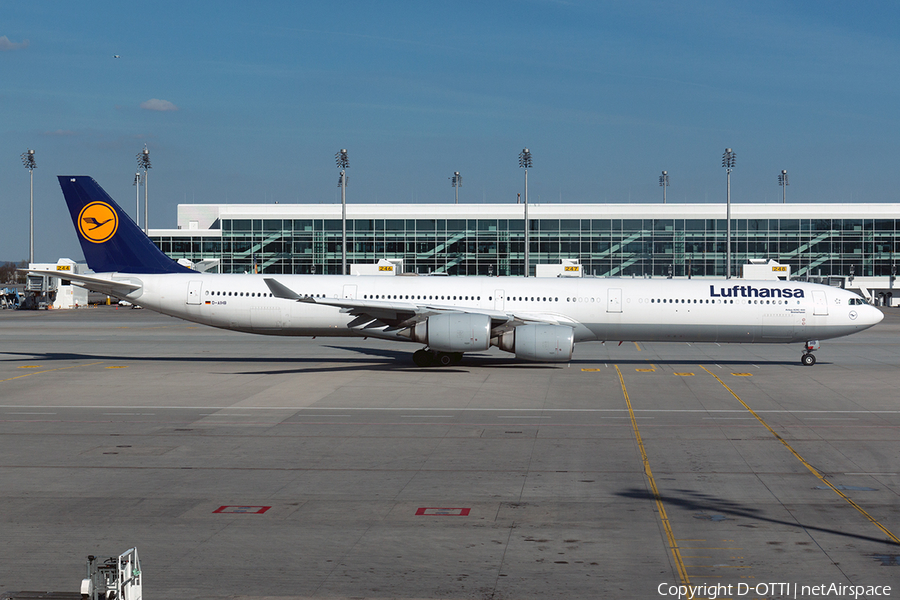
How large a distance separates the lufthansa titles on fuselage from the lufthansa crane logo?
2638cm

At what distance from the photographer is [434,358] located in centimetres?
3397

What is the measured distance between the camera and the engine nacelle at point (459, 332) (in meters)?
31.0

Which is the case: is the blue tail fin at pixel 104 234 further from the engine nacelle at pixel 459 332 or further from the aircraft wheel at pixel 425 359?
the engine nacelle at pixel 459 332

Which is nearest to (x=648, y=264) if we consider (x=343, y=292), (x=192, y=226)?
(x=192, y=226)

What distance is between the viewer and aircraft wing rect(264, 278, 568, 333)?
31688 millimetres

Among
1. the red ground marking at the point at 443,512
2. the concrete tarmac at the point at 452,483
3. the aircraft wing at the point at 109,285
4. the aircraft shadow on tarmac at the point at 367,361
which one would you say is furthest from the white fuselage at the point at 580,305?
the red ground marking at the point at 443,512

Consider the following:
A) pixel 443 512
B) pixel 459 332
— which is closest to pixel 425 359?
pixel 459 332

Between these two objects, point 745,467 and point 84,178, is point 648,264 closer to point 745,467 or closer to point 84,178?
point 84,178

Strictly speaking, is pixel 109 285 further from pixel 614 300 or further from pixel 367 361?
pixel 614 300

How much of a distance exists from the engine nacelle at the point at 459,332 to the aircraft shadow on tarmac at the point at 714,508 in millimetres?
17000

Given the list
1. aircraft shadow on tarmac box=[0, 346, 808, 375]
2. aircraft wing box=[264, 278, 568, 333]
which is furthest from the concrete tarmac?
aircraft shadow on tarmac box=[0, 346, 808, 375]

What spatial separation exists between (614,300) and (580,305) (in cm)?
144

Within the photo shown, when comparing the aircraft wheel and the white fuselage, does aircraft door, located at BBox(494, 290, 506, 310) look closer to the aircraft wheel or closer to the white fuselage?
the white fuselage

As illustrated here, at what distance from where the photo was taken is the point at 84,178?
36094 millimetres
